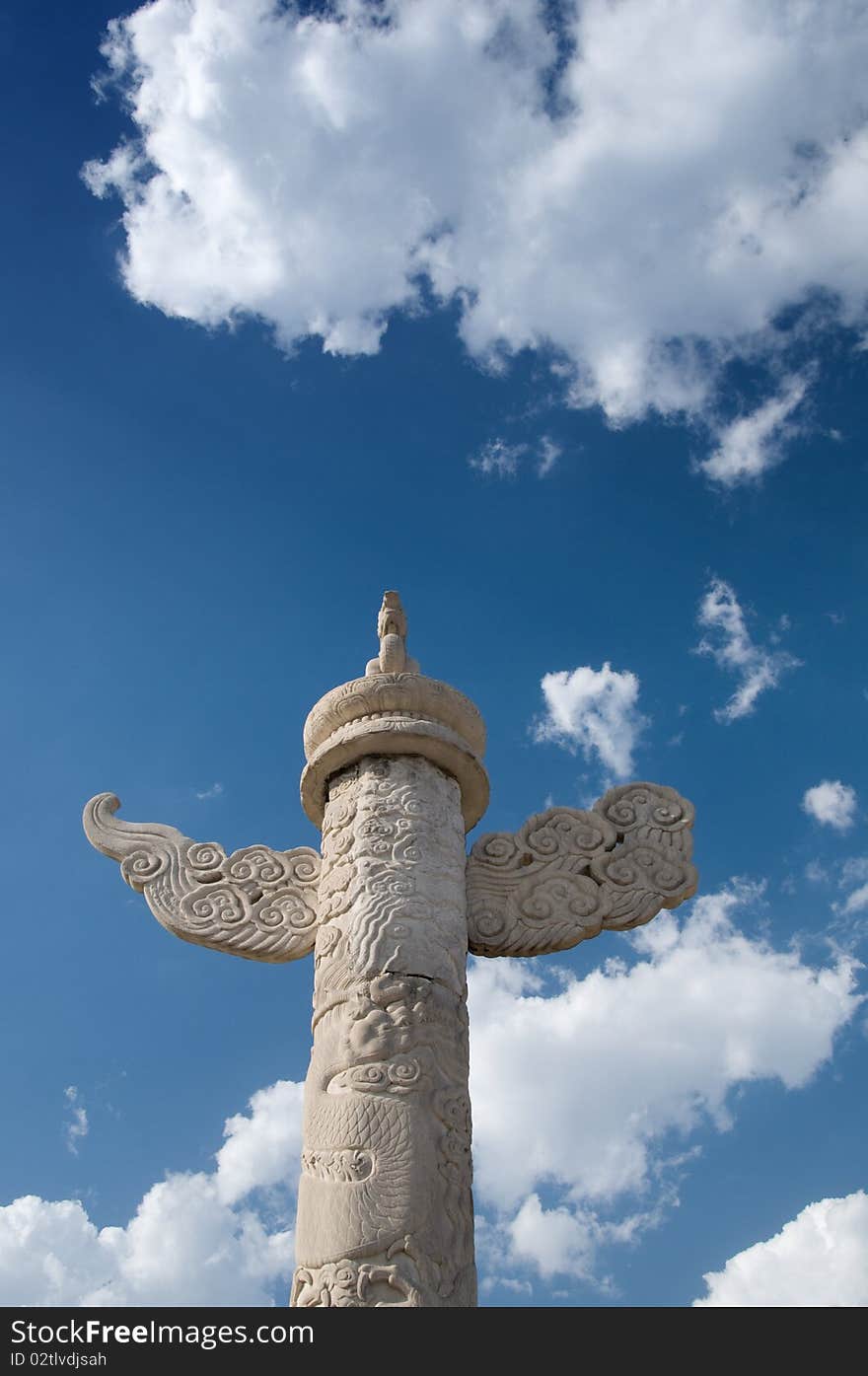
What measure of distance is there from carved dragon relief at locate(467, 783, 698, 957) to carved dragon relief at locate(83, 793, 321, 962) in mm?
1078

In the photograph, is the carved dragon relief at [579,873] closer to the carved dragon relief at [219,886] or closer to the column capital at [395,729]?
the column capital at [395,729]

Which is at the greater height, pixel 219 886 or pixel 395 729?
pixel 395 729

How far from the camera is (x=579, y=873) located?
310 inches

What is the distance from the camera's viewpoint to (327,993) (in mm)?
6738

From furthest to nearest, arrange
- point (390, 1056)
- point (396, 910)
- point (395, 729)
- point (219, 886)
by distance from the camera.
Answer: point (219, 886)
point (395, 729)
point (396, 910)
point (390, 1056)

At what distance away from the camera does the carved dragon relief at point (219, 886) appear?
752 centimetres

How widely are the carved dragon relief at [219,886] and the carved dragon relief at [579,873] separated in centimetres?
108

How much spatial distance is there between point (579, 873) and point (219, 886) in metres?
2.31

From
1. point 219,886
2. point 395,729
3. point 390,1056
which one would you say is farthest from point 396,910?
point 219,886

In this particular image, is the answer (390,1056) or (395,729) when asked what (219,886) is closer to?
(395,729)

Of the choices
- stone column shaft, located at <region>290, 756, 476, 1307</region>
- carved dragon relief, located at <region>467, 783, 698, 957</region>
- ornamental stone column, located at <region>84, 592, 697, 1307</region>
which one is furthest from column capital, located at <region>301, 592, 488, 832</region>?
carved dragon relief, located at <region>467, 783, 698, 957</region>

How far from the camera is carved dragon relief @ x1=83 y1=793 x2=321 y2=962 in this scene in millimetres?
7523

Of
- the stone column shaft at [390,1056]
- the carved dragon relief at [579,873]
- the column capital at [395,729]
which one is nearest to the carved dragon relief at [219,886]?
the stone column shaft at [390,1056]
